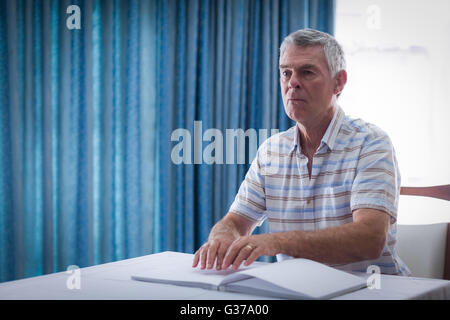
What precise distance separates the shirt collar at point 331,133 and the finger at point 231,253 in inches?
20.9

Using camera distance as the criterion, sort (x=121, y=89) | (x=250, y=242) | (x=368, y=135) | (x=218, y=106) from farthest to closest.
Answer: (x=218, y=106) < (x=121, y=89) < (x=368, y=135) < (x=250, y=242)

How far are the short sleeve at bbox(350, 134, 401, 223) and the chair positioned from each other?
22cm

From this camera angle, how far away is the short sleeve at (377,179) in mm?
1352

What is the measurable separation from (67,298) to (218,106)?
78.4 inches

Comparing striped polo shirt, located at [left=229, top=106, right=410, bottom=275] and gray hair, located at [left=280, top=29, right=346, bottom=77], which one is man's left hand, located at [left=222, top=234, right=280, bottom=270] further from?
gray hair, located at [left=280, top=29, right=346, bottom=77]

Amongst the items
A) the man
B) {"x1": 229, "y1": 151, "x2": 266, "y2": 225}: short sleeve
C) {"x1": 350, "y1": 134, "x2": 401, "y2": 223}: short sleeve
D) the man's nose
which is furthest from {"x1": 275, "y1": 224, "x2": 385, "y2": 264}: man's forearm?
the man's nose

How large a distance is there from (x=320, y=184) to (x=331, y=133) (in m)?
0.16

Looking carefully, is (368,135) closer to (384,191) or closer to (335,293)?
(384,191)

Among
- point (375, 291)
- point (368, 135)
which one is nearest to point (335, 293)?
point (375, 291)

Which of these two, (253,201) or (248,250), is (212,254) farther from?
(253,201)

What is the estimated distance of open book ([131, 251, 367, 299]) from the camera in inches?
35.1

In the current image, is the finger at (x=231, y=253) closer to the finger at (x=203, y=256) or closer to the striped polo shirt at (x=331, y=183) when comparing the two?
the finger at (x=203, y=256)

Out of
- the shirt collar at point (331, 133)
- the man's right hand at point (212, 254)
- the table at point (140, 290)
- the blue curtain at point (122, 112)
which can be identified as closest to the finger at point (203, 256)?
the man's right hand at point (212, 254)
